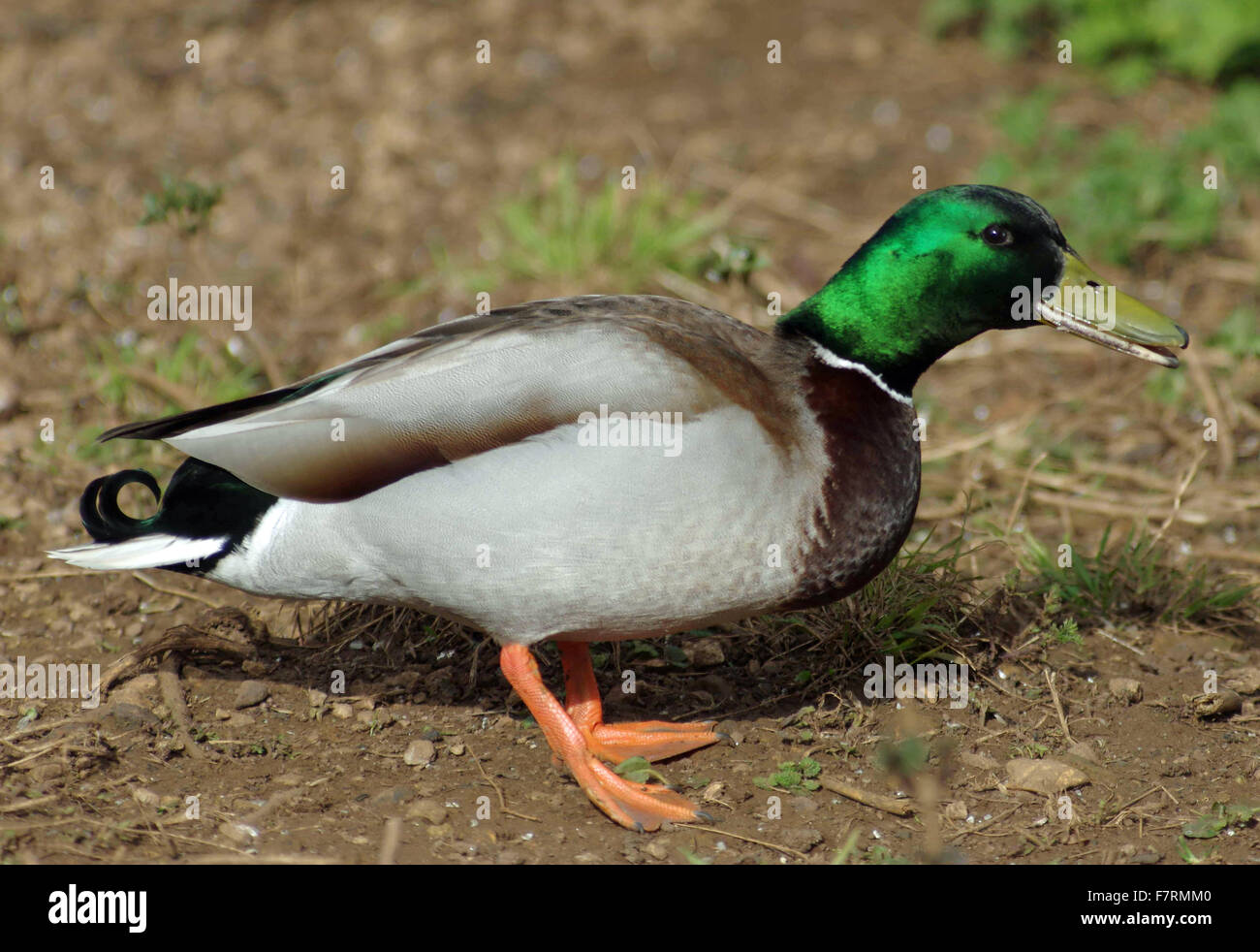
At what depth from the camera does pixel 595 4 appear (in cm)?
810

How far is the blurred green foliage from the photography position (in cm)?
691

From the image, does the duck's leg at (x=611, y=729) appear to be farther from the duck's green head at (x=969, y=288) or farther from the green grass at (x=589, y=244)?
the green grass at (x=589, y=244)

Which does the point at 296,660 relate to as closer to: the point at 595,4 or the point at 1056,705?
the point at 1056,705

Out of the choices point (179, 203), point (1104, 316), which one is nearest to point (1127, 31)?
point (1104, 316)

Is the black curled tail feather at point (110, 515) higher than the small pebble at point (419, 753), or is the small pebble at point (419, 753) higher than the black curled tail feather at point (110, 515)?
the black curled tail feather at point (110, 515)

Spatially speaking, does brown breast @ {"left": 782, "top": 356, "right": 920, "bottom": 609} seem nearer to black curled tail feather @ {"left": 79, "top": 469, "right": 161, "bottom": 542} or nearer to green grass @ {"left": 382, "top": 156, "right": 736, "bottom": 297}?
black curled tail feather @ {"left": 79, "top": 469, "right": 161, "bottom": 542}

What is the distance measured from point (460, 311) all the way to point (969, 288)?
118 inches

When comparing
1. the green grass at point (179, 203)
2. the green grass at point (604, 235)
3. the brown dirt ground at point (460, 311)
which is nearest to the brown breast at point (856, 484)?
the brown dirt ground at point (460, 311)

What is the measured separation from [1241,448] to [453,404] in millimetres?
3175

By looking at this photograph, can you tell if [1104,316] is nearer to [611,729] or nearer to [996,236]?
[996,236]

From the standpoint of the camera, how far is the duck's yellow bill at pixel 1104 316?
3.23 metres

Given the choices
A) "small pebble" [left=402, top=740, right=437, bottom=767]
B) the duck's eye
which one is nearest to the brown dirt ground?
"small pebble" [left=402, top=740, right=437, bottom=767]

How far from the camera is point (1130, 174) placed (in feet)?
20.7

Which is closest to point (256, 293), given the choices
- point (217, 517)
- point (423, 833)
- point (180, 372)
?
point (180, 372)
